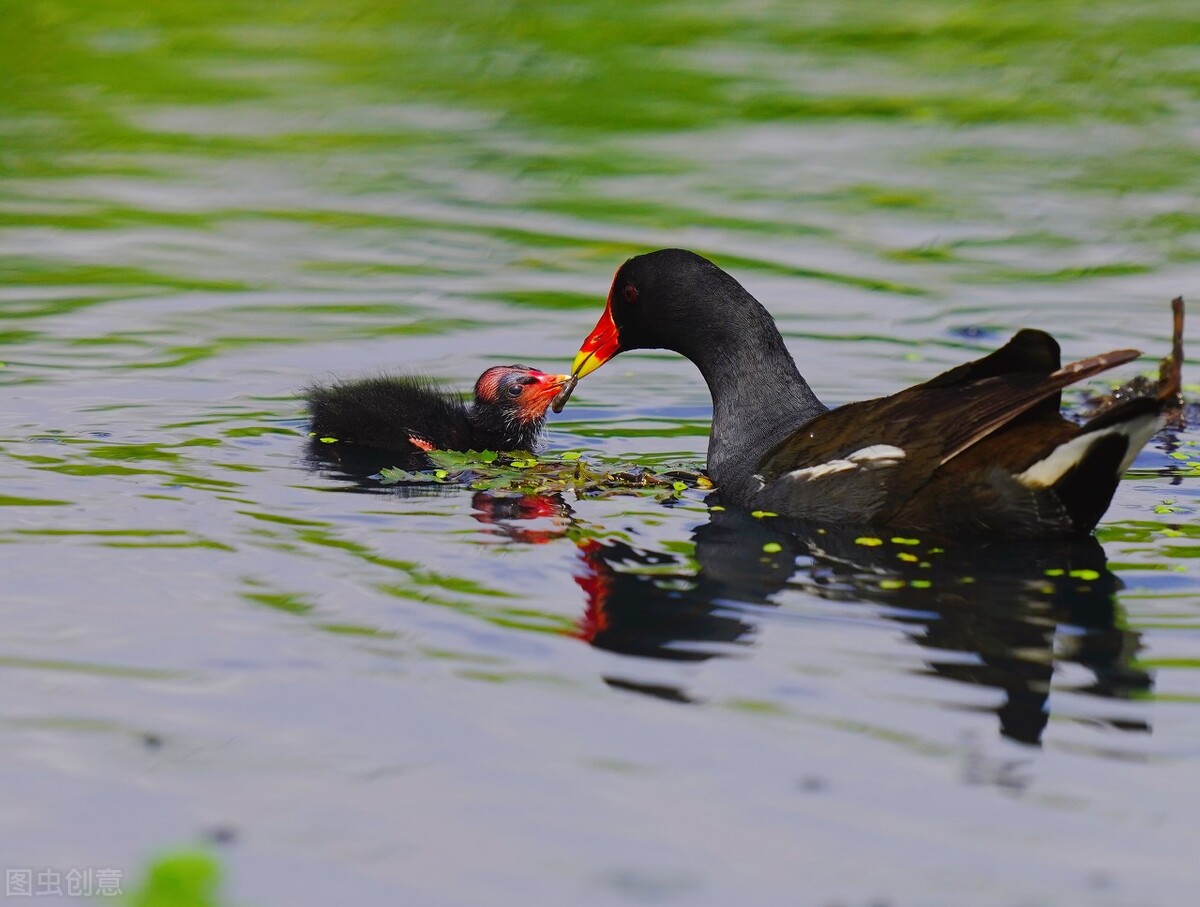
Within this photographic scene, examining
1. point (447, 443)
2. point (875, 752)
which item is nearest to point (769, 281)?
point (447, 443)

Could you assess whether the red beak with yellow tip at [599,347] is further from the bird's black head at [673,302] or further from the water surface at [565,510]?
the water surface at [565,510]

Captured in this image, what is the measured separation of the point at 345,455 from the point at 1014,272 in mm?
4450

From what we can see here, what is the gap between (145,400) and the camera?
7.95m

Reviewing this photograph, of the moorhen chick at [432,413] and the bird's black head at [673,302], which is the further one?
the moorhen chick at [432,413]

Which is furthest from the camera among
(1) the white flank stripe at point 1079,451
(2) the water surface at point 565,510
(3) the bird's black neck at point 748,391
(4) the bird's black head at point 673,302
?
(4) the bird's black head at point 673,302

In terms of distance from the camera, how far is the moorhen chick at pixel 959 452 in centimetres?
543

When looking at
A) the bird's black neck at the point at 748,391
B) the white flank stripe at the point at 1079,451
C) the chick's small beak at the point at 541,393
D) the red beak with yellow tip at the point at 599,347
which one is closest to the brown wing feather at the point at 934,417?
the white flank stripe at the point at 1079,451

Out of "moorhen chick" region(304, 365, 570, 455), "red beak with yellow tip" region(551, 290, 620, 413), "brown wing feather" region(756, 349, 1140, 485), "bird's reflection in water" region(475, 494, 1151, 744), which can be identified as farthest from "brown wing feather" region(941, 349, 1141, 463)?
"moorhen chick" region(304, 365, 570, 455)

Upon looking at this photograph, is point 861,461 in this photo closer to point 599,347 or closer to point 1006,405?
point 1006,405

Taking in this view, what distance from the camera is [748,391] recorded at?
6.72 meters

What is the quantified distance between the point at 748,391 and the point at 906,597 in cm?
163

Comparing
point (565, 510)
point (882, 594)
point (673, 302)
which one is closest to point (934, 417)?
point (882, 594)

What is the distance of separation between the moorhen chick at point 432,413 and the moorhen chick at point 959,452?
1.09m

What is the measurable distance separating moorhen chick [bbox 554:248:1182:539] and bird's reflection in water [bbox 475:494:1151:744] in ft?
0.33
